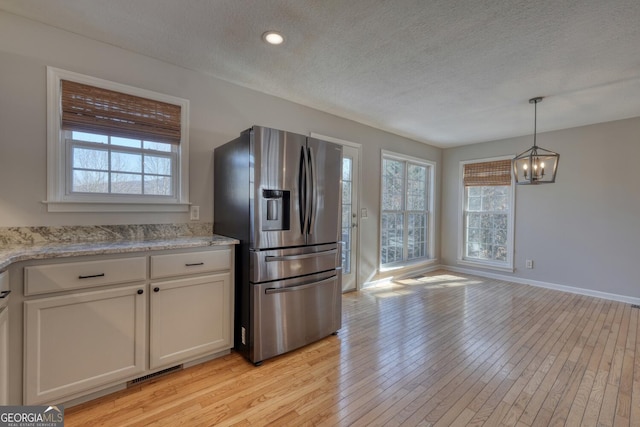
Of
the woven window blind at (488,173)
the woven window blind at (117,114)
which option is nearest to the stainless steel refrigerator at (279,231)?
the woven window blind at (117,114)

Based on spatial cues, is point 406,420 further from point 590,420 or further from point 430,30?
point 430,30

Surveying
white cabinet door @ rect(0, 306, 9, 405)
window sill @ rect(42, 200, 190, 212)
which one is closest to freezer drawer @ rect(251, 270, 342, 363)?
window sill @ rect(42, 200, 190, 212)

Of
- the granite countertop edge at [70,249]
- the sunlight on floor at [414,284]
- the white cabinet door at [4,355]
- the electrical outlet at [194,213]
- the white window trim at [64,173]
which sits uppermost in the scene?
the white window trim at [64,173]

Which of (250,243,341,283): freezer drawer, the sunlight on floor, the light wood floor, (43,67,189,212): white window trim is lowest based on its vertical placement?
the light wood floor

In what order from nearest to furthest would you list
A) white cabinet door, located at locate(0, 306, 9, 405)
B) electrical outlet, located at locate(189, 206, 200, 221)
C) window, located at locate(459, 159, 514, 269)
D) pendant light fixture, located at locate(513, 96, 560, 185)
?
white cabinet door, located at locate(0, 306, 9, 405), electrical outlet, located at locate(189, 206, 200, 221), pendant light fixture, located at locate(513, 96, 560, 185), window, located at locate(459, 159, 514, 269)

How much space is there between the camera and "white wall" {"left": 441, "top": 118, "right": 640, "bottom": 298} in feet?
12.2

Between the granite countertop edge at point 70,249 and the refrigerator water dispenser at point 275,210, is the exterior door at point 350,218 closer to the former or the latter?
the refrigerator water dispenser at point 275,210

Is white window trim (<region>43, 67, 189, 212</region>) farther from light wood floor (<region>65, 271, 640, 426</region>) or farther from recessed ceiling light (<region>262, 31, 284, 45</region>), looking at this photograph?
light wood floor (<region>65, 271, 640, 426</region>)

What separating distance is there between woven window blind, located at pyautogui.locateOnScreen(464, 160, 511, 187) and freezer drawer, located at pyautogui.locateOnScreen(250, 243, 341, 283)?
145 inches

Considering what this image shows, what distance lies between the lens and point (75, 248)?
1.74 meters

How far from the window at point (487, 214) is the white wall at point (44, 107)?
3.67 metres

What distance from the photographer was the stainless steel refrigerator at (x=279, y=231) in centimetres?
221

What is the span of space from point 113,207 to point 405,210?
4.21 m

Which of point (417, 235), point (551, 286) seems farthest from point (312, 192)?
point (551, 286)
